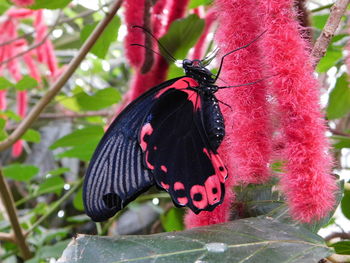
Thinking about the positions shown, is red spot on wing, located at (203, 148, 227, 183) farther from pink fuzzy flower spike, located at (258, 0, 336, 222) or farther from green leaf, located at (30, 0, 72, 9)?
green leaf, located at (30, 0, 72, 9)

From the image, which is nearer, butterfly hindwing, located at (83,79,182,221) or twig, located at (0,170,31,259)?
butterfly hindwing, located at (83,79,182,221)

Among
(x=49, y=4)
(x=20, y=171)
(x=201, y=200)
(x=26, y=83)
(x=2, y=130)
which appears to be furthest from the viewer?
(x=20, y=171)

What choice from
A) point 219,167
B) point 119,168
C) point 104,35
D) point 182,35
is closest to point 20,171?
point 104,35

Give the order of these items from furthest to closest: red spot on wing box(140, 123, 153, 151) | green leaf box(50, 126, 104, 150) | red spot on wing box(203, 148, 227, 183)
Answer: green leaf box(50, 126, 104, 150) < red spot on wing box(140, 123, 153, 151) < red spot on wing box(203, 148, 227, 183)

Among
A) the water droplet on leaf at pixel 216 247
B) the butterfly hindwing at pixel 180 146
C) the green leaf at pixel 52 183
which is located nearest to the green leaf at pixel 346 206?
the butterfly hindwing at pixel 180 146

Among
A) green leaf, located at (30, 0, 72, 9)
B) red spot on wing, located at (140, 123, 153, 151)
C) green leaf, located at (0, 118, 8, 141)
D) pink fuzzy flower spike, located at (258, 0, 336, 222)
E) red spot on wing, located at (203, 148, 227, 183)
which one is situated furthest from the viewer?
A: green leaf, located at (0, 118, 8, 141)

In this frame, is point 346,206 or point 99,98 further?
point 99,98

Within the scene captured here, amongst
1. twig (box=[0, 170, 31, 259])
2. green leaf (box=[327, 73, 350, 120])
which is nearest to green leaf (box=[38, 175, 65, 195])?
twig (box=[0, 170, 31, 259])

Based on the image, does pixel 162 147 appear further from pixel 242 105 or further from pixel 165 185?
pixel 242 105
